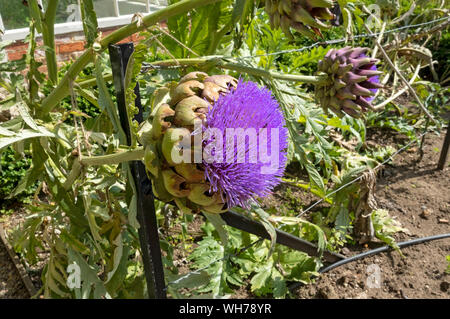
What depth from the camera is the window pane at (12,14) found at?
2260mm

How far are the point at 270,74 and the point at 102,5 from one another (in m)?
2.19

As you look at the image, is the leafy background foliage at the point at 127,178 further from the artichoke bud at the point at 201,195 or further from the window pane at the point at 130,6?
the window pane at the point at 130,6

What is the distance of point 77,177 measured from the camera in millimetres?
726

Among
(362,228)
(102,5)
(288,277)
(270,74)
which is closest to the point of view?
(270,74)

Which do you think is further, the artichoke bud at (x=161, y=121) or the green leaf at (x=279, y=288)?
the green leaf at (x=279, y=288)

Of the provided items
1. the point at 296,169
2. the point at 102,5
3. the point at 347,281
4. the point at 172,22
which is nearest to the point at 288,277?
the point at 347,281

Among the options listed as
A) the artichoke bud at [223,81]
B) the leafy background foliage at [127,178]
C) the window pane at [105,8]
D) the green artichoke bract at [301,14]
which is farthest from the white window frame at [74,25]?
the artichoke bud at [223,81]

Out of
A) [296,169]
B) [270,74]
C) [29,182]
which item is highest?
[270,74]

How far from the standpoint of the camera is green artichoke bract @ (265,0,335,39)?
66cm

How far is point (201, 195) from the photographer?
56cm

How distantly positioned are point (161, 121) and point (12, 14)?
7.18 ft

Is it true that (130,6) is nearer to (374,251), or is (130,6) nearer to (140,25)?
(374,251)

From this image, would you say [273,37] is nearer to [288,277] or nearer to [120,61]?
[288,277]

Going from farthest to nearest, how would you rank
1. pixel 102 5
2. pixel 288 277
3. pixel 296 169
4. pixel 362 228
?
pixel 102 5 → pixel 296 169 → pixel 362 228 → pixel 288 277
